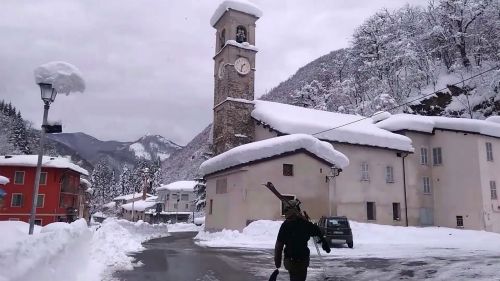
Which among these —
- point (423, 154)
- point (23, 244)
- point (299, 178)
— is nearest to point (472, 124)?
point (423, 154)

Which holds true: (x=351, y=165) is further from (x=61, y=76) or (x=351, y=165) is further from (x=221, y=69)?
(x=61, y=76)

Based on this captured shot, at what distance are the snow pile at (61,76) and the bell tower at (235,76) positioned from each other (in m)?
27.5

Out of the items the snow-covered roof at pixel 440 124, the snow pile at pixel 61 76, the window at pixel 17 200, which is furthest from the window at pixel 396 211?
the window at pixel 17 200

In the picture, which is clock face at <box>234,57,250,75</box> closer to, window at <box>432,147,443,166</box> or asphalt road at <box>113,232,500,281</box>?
window at <box>432,147,443,166</box>

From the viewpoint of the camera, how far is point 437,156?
37344mm

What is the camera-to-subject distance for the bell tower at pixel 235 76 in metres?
38.8

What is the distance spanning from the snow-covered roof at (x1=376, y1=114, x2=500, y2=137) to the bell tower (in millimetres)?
13233

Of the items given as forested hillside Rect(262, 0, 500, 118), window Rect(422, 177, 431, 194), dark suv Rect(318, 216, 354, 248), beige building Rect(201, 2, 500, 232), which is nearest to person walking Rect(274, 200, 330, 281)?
dark suv Rect(318, 216, 354, 248)

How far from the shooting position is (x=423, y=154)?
37875 millimetres

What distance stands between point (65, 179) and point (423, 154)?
1773 inches

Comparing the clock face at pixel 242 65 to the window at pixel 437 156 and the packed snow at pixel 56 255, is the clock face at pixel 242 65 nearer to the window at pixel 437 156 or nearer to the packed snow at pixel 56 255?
the window at pixel 437 156

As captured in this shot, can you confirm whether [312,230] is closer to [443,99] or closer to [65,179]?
[443,99]

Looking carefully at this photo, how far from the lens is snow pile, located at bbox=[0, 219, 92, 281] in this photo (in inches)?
178

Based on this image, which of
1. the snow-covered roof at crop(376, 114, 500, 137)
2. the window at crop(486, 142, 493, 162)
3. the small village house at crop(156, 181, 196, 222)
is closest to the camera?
the snow-covered roof at crop(376, 114, 500, 137)
